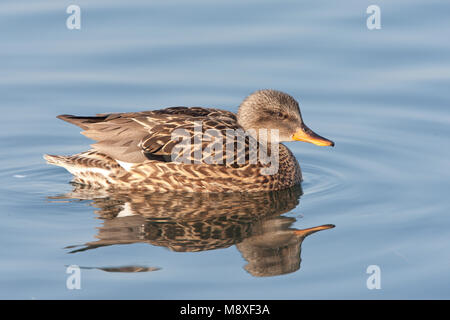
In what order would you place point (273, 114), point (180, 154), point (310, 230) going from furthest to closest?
point (273, 114) < point (180, 154) < point (310, 230)

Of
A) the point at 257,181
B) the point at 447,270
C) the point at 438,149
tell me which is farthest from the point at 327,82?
the point at 447,270

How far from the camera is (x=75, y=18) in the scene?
15.2 metres

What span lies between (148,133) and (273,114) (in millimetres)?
1655

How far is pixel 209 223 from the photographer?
10.1 meters

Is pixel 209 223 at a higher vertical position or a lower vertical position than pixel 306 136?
lower

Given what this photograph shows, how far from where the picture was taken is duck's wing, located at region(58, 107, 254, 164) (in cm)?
1112

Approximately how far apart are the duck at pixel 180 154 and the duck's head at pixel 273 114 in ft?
0.04

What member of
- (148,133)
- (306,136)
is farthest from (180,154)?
(306,136)

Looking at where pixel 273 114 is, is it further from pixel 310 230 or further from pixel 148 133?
pixel 310 230

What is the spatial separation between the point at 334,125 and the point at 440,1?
160 inches

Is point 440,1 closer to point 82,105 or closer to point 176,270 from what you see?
point 82,105

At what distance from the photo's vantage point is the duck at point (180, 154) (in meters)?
11.1

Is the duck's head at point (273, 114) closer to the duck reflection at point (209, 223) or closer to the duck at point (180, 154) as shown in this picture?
the duck at point (180, 154)

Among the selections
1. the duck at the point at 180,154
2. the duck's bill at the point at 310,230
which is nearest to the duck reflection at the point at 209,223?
the duck's bill at the point at 310,230
